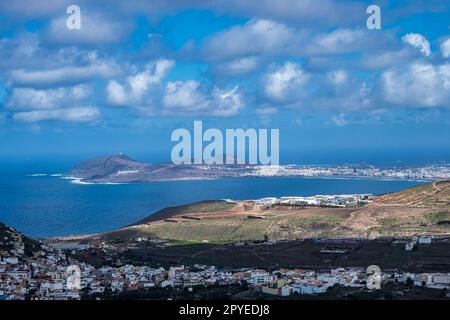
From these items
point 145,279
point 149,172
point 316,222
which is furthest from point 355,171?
point 145,279

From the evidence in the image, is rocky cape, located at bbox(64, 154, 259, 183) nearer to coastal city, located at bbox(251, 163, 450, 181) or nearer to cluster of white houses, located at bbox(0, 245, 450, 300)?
coastal city, located at bbox(251, 163, 450, 181)

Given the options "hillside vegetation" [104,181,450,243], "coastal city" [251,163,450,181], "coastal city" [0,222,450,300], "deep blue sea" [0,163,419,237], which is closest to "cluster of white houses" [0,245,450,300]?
"coastal city" [0,222,450,300]

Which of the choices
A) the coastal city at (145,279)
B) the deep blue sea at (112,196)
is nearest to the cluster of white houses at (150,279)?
the coastal city at (145,279)

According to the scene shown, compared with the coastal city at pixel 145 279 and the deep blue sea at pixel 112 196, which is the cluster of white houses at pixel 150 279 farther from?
the deep blue sea at pixel 112 196

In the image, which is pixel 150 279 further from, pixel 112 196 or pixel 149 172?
pixel 149 172

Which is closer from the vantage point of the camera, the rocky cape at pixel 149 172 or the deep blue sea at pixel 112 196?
the deep blue sea at pixel 112 196
